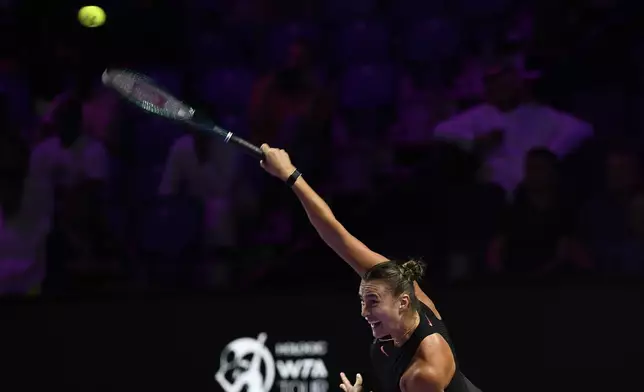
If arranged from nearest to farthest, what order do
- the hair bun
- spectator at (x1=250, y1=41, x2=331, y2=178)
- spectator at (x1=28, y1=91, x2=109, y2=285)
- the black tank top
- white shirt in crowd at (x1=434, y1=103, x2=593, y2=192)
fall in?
the black tank top < the hair bun < white shirt in crowd at (x1=434, y1=103, x2=593, y2=192) < spectator at (x1=28, y1=91, x2=109, y2=285) < spectator at (x1=250, y1=41, x2=331, y2=178)

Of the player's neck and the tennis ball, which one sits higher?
the tennis ball

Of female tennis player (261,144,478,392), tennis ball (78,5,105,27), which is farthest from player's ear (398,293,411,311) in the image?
tennis ball (78,5,105,27)

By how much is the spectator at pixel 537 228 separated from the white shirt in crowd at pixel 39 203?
9.62 ft

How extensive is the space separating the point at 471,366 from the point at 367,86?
93.7 inches

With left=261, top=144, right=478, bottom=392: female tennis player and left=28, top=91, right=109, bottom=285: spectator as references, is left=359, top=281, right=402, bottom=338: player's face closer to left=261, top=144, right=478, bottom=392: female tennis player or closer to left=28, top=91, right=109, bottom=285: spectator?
left=261, top=144, right=478, bottom=392: female tennis player

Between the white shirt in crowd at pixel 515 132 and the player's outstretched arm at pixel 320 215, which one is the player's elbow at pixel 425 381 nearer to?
the player's outstretched arm at pixel 320 215

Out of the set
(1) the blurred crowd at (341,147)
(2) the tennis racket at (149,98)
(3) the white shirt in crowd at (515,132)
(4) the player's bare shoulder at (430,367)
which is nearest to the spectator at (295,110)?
(1) the blurred crowd at (341,147)

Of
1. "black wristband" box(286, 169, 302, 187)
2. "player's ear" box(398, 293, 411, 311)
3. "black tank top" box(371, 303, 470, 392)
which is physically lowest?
"black tank top" box(371, 303, 470, 392)

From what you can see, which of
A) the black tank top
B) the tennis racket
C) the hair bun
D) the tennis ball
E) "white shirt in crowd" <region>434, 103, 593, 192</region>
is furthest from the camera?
the tennis ball

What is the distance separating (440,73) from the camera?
814 centimetres

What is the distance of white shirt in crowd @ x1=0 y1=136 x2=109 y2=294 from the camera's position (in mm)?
7496

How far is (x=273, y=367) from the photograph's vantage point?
23.0 ft

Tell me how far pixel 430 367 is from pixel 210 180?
4.01 meters

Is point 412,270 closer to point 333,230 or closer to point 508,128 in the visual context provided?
point 333,230
